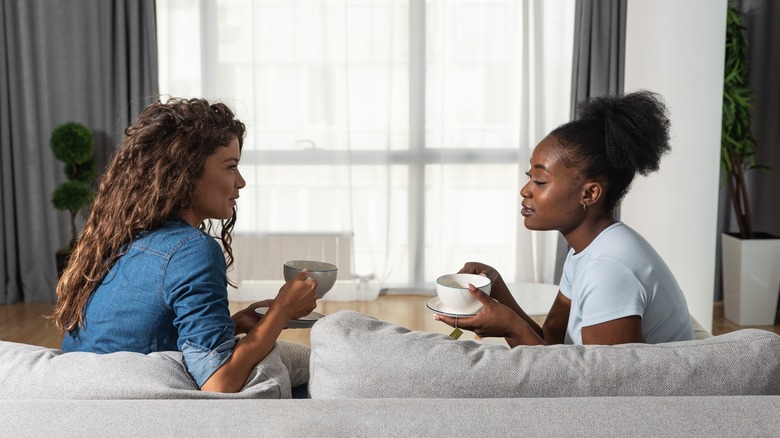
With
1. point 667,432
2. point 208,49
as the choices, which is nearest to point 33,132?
point 208,49

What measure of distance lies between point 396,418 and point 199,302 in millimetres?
544

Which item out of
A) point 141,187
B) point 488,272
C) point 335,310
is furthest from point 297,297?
point 335,310

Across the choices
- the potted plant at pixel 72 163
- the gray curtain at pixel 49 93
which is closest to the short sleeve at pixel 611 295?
the potted plant at pixel 72 163

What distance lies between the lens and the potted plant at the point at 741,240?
155 inches

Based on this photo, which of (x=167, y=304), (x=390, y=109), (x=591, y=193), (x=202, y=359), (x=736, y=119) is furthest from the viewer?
(x=390, y=109)

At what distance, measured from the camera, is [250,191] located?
467 centimetres

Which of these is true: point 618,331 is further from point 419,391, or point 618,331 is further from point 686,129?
point 686,129

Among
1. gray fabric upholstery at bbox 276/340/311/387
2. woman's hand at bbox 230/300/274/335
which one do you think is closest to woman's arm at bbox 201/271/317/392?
gray fabric upholstery at bbox 276/340/311/387

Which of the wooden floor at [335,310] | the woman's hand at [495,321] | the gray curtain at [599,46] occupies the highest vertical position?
the gray curtain at [599,46]

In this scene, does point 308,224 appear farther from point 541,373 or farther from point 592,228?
point 541,373

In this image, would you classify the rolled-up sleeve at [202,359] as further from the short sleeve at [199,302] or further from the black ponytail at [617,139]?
the black ponytail at [617,139]

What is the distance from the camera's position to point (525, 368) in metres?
1.06

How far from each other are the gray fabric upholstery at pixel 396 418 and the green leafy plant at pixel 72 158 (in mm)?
3439

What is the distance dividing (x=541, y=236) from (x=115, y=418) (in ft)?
13.2
